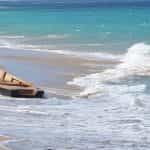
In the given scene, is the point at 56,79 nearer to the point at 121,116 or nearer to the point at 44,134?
the point at 121,116

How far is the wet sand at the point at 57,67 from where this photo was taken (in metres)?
19.5

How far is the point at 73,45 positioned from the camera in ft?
118

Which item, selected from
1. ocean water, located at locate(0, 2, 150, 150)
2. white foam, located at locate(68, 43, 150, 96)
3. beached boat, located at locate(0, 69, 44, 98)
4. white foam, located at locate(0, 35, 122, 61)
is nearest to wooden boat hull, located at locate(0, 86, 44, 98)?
beached boat, located at locate(0, 69, 44, 98)

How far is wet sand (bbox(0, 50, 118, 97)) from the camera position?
19484 mm

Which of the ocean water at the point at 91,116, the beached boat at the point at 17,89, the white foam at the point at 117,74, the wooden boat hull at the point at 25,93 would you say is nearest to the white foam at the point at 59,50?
the white foam at the point at 117,74

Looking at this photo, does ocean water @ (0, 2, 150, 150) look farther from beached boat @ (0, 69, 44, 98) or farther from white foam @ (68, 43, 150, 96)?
beached boat @ (0, 69, 44, 98)

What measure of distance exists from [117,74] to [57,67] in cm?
284

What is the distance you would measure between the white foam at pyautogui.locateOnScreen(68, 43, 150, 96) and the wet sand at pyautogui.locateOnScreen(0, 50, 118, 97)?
0.38 meters

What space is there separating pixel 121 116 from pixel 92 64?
36.0ft

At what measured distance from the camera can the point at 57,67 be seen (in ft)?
80.5

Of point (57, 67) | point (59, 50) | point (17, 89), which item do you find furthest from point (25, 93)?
point (59, 50)

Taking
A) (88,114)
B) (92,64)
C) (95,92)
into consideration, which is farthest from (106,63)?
(88,114)

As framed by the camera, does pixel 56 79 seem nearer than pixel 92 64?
Yes

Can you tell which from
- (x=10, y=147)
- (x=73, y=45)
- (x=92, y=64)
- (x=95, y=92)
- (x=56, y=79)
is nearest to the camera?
(x=10, y=147)
